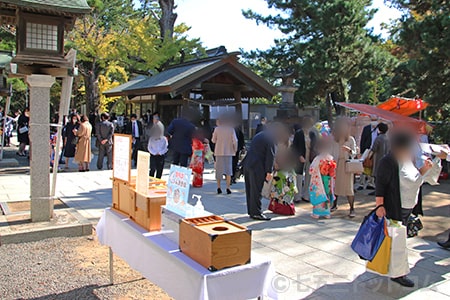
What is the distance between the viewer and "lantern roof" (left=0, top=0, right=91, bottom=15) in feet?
18.4

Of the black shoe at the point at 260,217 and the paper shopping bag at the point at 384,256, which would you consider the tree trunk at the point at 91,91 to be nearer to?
the black shoe at the point at 260,217

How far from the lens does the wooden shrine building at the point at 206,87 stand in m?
13.7

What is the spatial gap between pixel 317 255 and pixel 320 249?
0.86 ft

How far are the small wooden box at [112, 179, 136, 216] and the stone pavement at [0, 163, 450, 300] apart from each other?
179cm

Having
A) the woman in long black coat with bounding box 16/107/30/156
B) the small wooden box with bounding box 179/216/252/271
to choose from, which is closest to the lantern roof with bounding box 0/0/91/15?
the small wooden box with bounding box 179/216/252/271

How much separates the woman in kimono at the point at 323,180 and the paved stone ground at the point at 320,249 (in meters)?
0.23

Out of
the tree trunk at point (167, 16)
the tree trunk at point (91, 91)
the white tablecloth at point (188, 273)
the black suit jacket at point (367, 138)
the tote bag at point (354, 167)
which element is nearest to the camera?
the white tablecloth at point (188, 273)

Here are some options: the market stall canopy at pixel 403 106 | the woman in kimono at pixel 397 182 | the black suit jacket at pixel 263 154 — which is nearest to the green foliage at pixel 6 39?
the black suit jacket at pixel 263 154

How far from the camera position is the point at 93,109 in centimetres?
2305

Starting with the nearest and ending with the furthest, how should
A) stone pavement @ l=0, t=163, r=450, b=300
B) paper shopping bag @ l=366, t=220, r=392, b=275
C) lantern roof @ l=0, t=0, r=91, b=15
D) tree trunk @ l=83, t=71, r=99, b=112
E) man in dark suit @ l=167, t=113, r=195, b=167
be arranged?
1. paper shopping bag @ l=366, t=220, r=392, b=275
2. stone pavement @ l=0, t=163, r=450, b=300
3. lantern roof @ l=0, t=0, r=91, b=15
4. man in dark suit @ l=167, t=113, r=195, b=167
5. tree trunk @ l=83, t=71, r=99, b=112

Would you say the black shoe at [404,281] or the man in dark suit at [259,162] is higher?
the man in dark suit at [259,162]

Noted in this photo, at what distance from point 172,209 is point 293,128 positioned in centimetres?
543

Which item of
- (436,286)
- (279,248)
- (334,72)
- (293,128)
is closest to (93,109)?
(334,72)

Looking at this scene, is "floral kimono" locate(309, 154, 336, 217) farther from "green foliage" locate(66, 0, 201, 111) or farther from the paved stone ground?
"green foliage" locate(66, 0, 201, 111)
